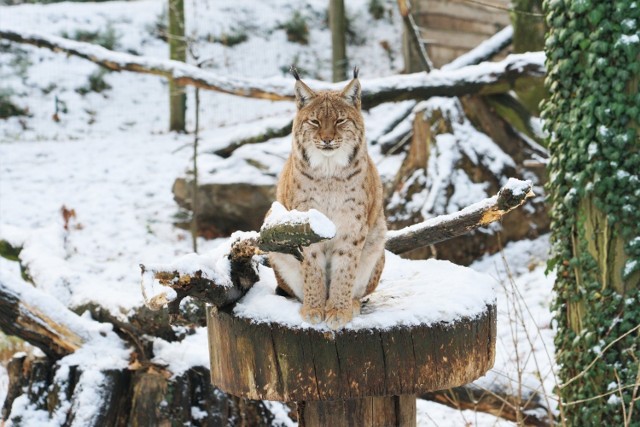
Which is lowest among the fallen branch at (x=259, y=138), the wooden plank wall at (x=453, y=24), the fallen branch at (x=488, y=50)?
the fallen branch at (x=259, y=138)

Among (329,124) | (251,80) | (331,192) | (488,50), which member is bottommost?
(331,192)

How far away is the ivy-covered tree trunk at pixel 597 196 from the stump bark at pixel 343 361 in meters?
2.28

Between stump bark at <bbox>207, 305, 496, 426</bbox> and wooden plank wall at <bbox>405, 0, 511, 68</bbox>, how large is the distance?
40.4 ft

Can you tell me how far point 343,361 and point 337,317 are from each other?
0.62 ft

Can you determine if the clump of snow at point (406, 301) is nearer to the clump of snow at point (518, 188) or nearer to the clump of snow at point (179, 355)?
the clump of snow at point (518, 188)

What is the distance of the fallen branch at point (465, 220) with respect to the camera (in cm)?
376


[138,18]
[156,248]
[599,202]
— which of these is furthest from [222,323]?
[138,18]

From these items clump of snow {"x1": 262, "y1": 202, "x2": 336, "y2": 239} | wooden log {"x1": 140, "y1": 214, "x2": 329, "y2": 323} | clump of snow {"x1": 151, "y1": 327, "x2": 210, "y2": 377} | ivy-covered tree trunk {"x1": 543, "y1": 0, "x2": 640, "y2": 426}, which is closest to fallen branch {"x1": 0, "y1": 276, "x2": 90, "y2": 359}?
clump of snow {"x1": 151, "y1": 327, "x2": 210, "y2": 377}

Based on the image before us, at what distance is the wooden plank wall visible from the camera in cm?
1549

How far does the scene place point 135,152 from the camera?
14.3 metres

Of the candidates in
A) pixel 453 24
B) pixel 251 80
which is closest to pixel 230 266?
pixel 251 80

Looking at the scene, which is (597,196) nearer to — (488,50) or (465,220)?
(465,220)

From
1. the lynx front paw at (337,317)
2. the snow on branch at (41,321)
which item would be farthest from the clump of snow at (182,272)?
the snow on branch at (41,321)

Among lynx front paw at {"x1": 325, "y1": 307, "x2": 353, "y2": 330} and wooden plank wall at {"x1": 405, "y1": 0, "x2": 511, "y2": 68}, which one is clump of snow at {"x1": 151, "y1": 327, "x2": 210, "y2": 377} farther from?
wooden plank wall at {"x1": 405, "y1": 0, "x2": 511, "y2": 68}
